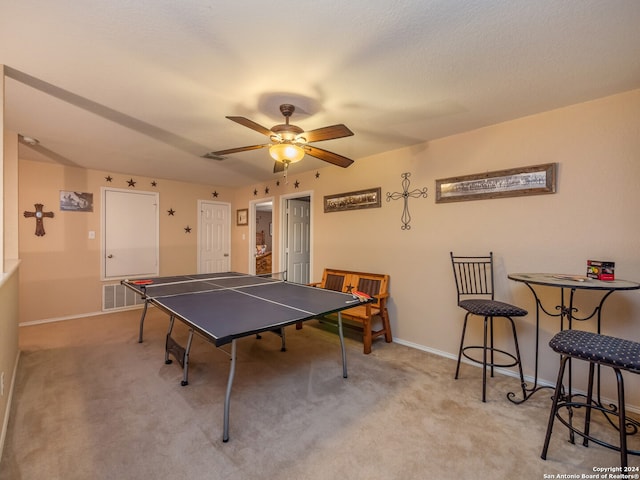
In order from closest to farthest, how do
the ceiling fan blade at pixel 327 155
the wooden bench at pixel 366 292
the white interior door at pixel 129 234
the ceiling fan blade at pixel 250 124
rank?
the ceiling fan blade at pixel 250 124 < the ceiling fan blade at pixel 327 155 < the wooden bench at pixel 366 292 < the white interior door at pixel 129 234

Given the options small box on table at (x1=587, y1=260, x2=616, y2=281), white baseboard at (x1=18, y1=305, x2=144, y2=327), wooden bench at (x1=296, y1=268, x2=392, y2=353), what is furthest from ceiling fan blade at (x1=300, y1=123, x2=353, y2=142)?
white baseboard at (x1=18, y1=305, x2=144, y2=327)

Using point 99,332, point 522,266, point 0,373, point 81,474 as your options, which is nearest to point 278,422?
point 81,474

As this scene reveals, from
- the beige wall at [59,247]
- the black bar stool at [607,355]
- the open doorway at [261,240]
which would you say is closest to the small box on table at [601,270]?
the black bar stool at [607,355]

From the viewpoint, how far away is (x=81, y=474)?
5.04 feet

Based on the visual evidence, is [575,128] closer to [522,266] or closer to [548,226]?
[548,226]

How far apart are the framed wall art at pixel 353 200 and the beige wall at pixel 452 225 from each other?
91 millimetres

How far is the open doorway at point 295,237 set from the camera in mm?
5158

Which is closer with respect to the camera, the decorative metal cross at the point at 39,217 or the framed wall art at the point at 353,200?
the framed wall art at the point at 353,200

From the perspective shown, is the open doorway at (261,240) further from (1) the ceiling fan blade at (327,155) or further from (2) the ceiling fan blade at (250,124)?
(2) the ceiling fan blade at (250,124)

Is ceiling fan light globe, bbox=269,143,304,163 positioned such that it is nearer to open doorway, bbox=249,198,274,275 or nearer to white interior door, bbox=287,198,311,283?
white interior door, bbox=287,198,311,283

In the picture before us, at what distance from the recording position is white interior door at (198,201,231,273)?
5.88 m

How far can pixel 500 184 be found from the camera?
273 centimetres

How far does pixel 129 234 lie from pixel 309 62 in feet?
15.3

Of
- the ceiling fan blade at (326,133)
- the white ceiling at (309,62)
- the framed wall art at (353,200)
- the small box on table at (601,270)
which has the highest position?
the white ceiling at (309,62)
